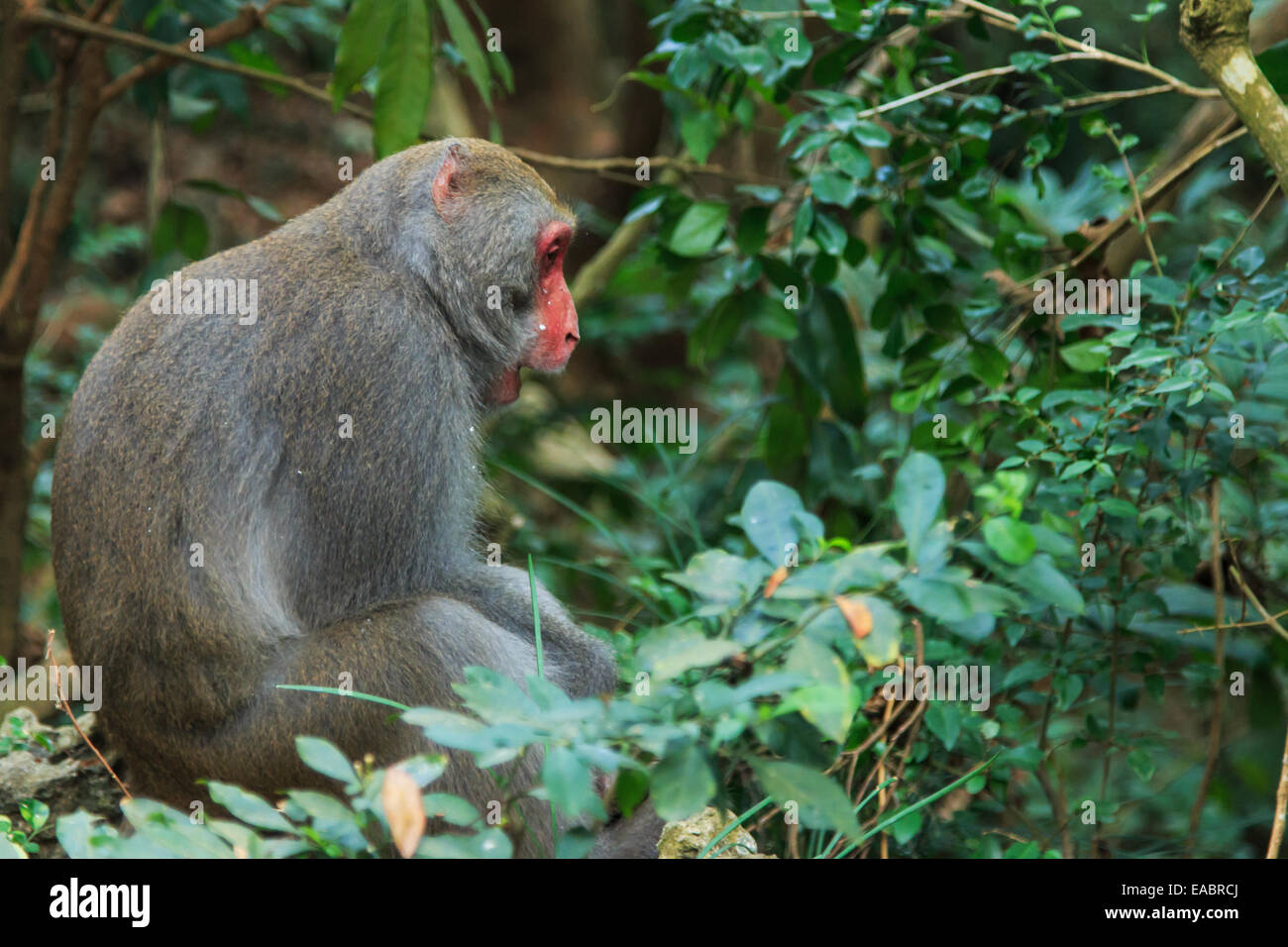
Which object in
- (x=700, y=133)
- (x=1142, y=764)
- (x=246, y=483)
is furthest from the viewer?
(x=700, y=133)

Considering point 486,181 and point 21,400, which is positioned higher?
point 486,181

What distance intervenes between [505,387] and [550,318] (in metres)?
0.29

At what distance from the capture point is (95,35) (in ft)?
16.3

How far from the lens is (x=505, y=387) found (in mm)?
4336

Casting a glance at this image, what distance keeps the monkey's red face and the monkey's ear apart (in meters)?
0.33

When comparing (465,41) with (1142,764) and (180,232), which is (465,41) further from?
(1142,764)

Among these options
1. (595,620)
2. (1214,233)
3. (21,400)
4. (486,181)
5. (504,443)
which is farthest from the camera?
(1214,233)

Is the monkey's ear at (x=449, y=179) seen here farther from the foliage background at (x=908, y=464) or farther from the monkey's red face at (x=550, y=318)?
the foliage background at (x=908, y=464)

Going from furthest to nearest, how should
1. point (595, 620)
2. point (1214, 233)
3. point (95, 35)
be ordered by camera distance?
1. point (1214, 233)
2. point (595, 620)
3. point (95, 35)

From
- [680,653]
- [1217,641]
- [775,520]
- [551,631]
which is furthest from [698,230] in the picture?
[680,653]

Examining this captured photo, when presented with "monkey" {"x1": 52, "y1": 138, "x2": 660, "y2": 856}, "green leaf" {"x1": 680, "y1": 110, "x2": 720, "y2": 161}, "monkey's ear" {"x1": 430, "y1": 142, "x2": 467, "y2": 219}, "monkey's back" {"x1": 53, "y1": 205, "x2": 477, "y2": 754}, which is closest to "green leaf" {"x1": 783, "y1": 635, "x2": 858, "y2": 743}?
"monkey" {"x1": 52, "y1": 138, "x2": 660, "y2": 856}
